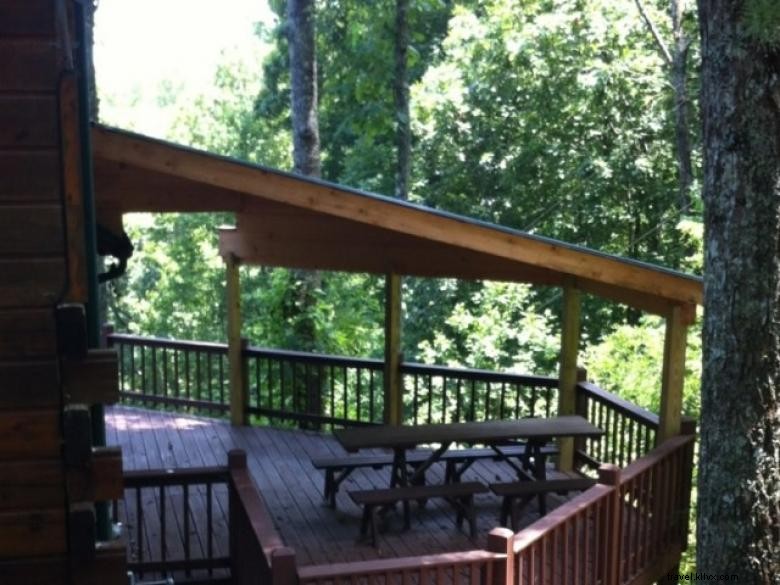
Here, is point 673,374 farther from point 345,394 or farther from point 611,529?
point 345,394

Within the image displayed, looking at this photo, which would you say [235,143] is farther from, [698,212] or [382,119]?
[698,212]

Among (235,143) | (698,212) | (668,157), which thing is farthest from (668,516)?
(235,143)

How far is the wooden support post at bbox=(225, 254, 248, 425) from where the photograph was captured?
28.6 feet

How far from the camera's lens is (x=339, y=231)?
8219 millimetres

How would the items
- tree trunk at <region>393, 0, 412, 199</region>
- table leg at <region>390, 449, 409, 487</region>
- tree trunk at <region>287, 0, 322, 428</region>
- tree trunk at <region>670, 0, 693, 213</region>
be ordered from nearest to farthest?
table leg at <region>390, 449, 409, 487</region>, tree trunk at <region>287, 0, 322, 428</region>, tree trunk at <region>393, 0, 412, 199</region>, tree trunk at <region>670, 0, 693, 213</region>

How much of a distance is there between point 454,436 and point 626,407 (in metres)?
1.51

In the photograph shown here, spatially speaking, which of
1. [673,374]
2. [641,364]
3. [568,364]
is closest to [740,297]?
[673,374]

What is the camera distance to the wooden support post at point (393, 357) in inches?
319

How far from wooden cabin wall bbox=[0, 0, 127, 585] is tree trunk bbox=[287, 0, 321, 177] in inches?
336

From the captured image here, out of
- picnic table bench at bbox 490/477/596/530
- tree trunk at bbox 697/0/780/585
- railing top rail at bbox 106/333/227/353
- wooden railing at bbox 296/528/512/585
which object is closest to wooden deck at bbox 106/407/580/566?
picnic table bench at bbox 490/477/596/530

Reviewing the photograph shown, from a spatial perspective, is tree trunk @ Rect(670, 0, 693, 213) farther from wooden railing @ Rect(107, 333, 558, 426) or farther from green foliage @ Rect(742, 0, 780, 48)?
green foliage @ Rect(742, 0, 780, 48)

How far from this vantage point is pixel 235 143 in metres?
28.8

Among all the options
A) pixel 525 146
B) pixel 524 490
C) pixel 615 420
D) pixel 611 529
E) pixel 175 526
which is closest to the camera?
pixel 611 529

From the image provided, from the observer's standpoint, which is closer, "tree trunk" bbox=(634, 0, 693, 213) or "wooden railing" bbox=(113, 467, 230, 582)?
"wooden railing" bbox=(113, 467, 230, 582)
